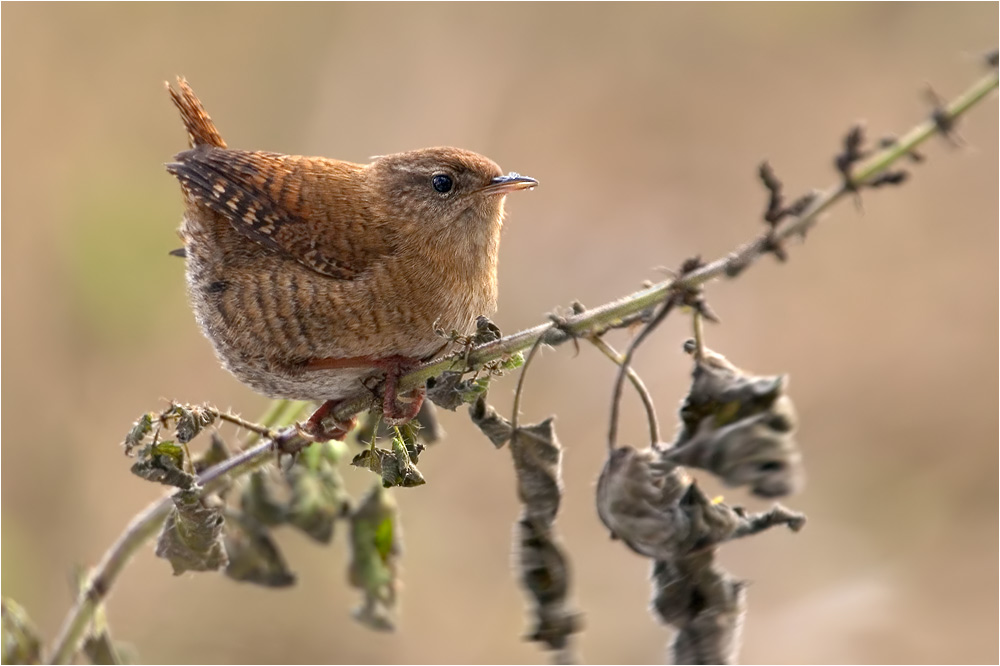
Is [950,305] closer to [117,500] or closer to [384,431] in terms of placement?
[384,431]

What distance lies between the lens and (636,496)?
214 cm

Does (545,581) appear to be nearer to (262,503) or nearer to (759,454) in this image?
(759,454)

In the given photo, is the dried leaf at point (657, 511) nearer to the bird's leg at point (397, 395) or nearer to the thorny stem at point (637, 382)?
the thorny stem at point (637, 382)

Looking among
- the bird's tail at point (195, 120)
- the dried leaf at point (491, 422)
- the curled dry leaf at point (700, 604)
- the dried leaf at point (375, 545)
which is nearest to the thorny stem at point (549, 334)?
the dried leaf at point (491, 422)

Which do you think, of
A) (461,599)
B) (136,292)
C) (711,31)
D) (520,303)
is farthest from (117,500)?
(711,31)

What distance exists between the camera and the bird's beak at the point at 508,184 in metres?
3.44

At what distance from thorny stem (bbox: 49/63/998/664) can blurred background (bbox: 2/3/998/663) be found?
1.83m

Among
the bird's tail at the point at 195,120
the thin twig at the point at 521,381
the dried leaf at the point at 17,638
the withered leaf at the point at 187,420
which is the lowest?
the dried leaf at the point at 17,638

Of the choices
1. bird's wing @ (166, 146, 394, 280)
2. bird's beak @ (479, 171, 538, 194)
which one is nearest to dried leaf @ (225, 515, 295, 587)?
bird's wing @ (166, 146, 394, 280)

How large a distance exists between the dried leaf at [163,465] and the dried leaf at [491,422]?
0.73 meters

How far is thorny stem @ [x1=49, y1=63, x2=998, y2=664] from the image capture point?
1.57 metres

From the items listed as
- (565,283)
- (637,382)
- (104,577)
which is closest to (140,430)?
(104,577)

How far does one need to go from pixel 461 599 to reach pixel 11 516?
2122 millimetres

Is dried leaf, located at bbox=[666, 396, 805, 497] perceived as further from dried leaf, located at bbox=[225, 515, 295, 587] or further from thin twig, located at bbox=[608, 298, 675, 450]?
dried leaf, located at bbox=[225, 515, 295, 587]
